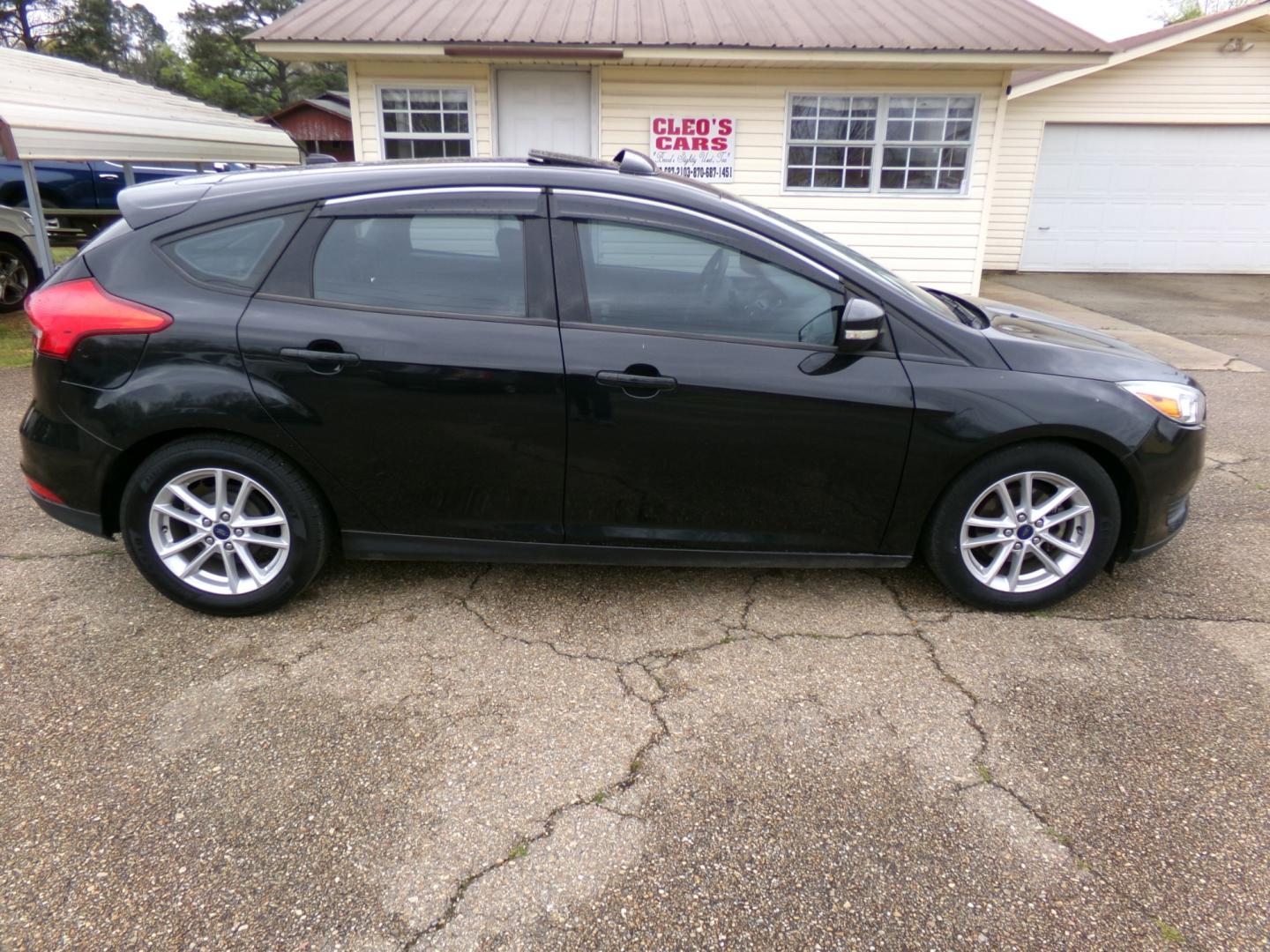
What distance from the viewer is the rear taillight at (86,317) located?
112 inches

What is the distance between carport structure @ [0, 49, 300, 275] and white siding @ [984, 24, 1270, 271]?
11.3 metres

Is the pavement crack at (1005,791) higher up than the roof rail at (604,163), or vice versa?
the roof rail at (604,163)

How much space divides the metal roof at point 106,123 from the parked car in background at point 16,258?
130 cm

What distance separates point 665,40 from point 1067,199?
8.27 meters

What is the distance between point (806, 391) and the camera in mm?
2908

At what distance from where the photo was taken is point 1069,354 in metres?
3.14

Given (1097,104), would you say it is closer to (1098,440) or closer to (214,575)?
(1098,440)

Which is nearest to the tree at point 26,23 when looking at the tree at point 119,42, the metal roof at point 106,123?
the tree at point 119,42

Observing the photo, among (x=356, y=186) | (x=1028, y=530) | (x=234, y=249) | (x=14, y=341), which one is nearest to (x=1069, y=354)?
(x=1028, y=530)

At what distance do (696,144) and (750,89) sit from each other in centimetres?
84

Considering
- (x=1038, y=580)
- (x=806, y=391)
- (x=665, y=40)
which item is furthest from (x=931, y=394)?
(x=665, y=40)

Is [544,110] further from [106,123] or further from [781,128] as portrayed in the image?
[106,123]

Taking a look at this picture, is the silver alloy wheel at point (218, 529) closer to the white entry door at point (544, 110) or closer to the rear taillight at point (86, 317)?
the rear taillight at point (86, 317)

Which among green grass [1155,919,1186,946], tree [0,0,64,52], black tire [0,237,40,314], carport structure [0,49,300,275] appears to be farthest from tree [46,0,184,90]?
green grass [1155,919,1186,946]
